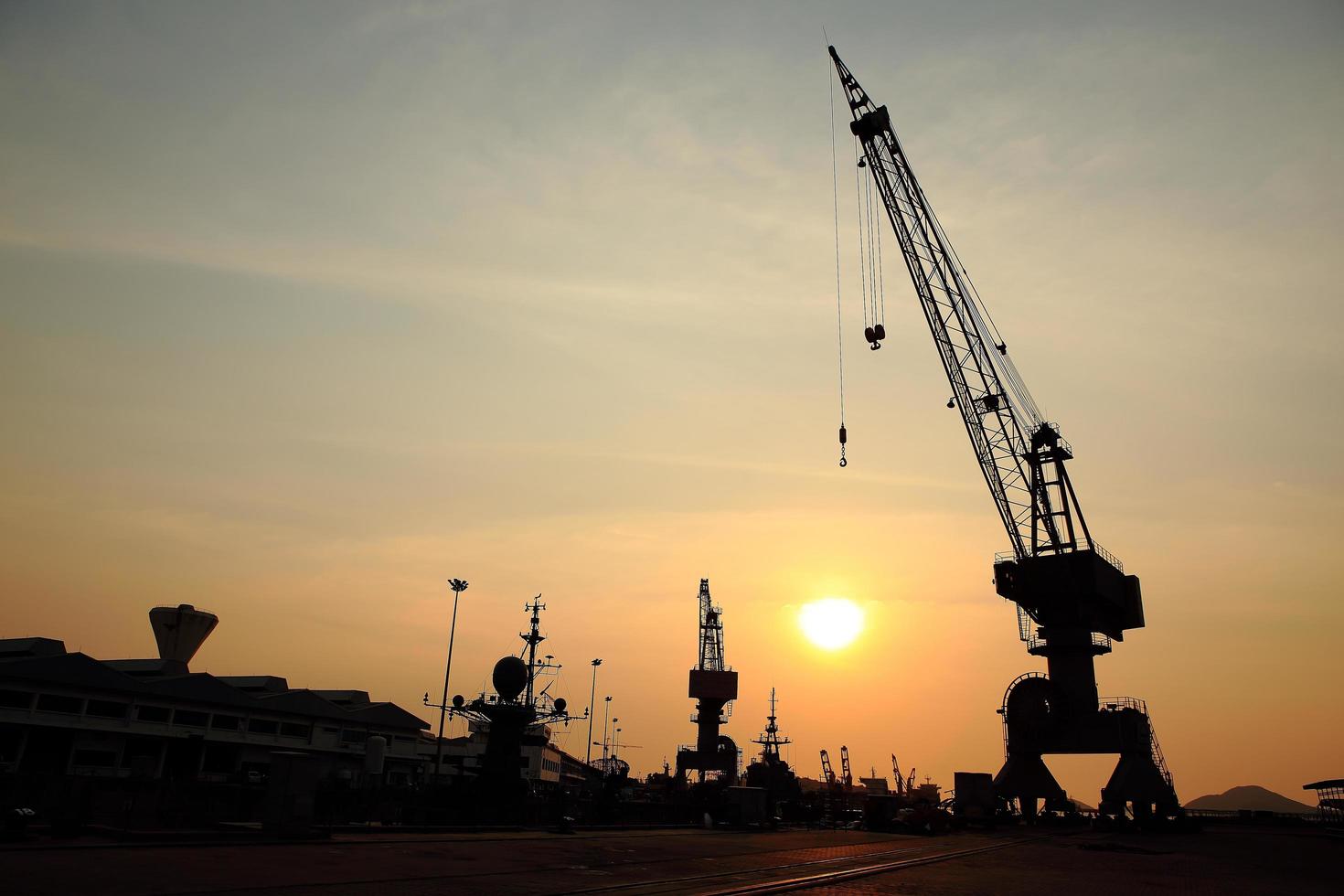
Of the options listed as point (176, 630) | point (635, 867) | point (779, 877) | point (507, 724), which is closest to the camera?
point (779, 877)

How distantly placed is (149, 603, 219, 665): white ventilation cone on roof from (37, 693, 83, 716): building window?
29292 mm

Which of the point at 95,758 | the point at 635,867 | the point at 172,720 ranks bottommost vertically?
the point at 635,867

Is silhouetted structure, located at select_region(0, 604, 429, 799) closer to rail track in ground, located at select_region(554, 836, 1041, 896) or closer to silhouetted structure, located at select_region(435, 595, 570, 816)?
silhouetted structure, located at select_region(435, 595, 570, 816)

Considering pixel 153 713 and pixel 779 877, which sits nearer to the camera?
pixel 779 877

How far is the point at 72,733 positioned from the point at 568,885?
70276 millimetres

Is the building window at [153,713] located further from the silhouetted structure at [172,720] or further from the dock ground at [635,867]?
the dock ground at [635,867]

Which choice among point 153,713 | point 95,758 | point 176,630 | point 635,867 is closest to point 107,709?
point 95,758

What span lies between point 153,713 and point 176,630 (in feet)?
83.7

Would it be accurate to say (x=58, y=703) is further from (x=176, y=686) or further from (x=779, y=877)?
(x=779, y=877)

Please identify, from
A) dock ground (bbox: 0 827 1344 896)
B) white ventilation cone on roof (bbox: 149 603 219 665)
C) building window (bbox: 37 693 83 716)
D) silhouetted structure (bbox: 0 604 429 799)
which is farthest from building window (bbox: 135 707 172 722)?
dock ground (bbox: 0 827 1344 896)

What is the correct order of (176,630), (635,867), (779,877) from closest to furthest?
(779,877), (635,867), (176,630)

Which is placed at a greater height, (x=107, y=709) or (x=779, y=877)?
(x=107, y=709)

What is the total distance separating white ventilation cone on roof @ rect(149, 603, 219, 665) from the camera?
324ft

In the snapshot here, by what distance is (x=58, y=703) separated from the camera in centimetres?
6894
